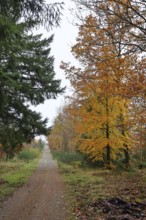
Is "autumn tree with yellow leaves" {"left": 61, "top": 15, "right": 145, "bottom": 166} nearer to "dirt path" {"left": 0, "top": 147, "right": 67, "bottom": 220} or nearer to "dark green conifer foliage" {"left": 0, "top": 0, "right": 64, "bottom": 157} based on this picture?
"dark green conifer foliage" {"left": 0, "top": 0, "right": 64, "bottom": 157}

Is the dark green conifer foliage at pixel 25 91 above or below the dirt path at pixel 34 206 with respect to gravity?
above

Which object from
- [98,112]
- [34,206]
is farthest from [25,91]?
[34,206]

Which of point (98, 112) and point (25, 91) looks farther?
point (25, 91)

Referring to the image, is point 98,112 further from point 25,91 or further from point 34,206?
point 34,206

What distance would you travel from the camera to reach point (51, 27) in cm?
664

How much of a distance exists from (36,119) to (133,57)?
15012 mm

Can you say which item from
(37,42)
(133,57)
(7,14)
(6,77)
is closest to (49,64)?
(37,42)

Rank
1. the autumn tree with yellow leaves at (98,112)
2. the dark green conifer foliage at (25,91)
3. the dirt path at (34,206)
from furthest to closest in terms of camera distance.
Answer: the dark green conifer foliage at (25,91) → the autumn tree with yellow leaves at (98,112) → the dirt path at (34,206)

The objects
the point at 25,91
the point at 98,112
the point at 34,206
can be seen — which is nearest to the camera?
the point at 34,206

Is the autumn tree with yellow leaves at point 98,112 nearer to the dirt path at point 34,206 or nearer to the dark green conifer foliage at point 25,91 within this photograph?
the dark green conifer foliage at point 25,91

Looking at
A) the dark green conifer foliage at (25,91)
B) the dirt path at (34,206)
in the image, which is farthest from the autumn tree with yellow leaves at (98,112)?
the dirt path at (34,206)

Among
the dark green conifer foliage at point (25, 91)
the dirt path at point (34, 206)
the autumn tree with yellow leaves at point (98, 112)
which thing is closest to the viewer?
the dirt path at point (34, 206)

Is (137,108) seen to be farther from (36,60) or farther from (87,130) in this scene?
(36,60)

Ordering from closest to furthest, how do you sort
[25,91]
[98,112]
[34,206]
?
[34,206]
[98,112]
[25,91]
